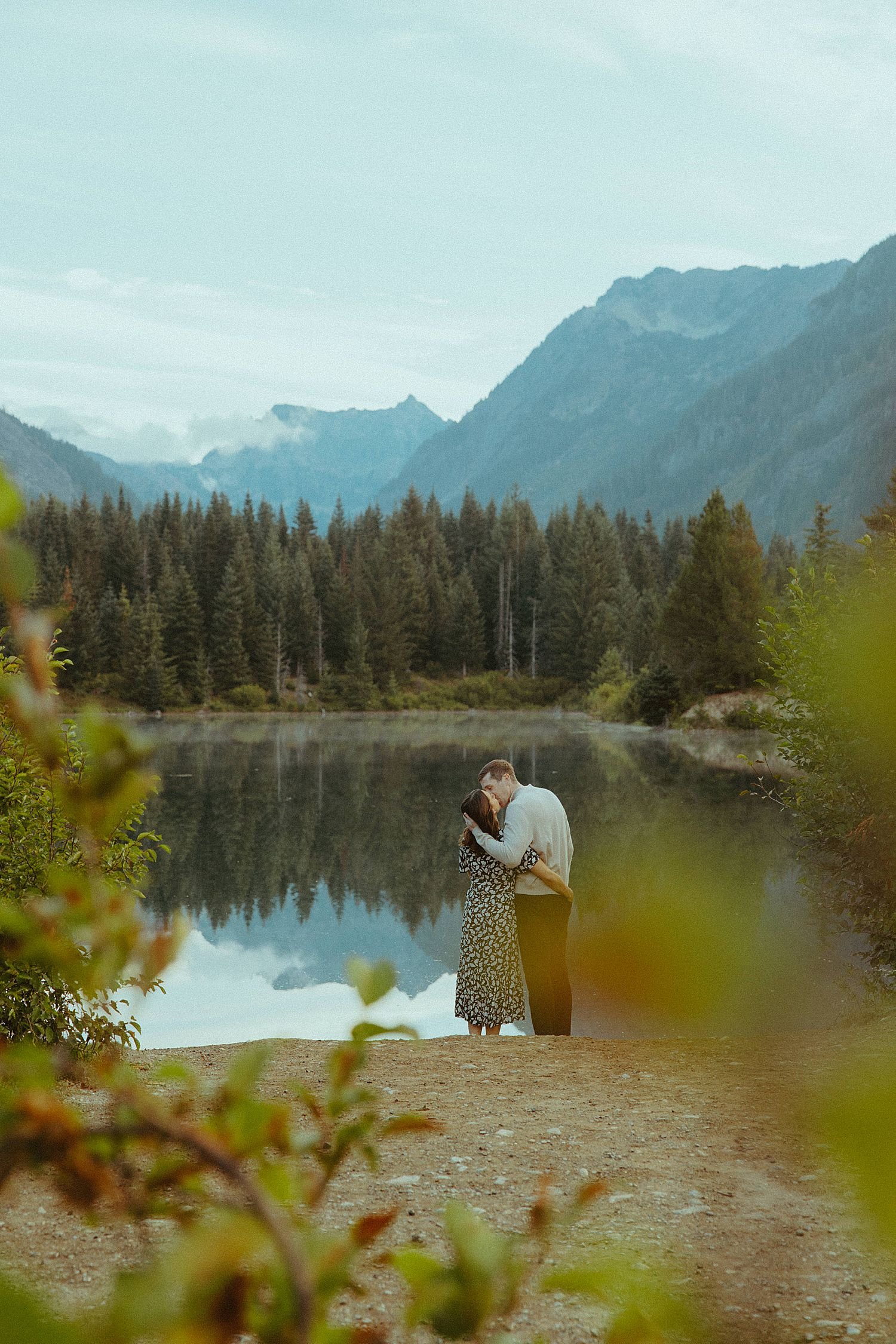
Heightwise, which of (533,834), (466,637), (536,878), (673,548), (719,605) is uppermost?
(673,548)

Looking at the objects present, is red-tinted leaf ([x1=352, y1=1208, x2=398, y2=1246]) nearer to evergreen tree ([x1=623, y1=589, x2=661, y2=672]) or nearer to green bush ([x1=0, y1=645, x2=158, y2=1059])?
green bush ([x1=0, y1=645, x2=158, y2=1059])

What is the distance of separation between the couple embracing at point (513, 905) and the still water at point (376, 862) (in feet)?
1.01

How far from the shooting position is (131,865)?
6.39 m

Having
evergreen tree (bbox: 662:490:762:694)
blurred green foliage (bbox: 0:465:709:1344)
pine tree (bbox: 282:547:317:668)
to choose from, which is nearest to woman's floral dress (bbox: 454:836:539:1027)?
blurred green foliage (bbox: 0:465:709:1344)

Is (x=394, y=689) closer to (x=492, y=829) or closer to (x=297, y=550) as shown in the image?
(x=297, y=550)

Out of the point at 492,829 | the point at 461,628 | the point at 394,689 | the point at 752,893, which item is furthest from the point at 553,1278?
the point at 461,628

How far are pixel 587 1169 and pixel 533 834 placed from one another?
287 centimetres

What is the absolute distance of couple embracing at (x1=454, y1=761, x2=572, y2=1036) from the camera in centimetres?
725

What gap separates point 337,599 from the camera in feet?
263

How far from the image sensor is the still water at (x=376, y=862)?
252cm

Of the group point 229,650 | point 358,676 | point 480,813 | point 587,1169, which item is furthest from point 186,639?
point 587,1169

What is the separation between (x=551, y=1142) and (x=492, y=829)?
2.68 m

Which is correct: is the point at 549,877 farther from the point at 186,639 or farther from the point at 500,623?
the point at 500,623

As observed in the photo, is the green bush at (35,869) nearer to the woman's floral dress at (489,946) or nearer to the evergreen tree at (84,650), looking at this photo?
the woman's floral dress at (489,946)
